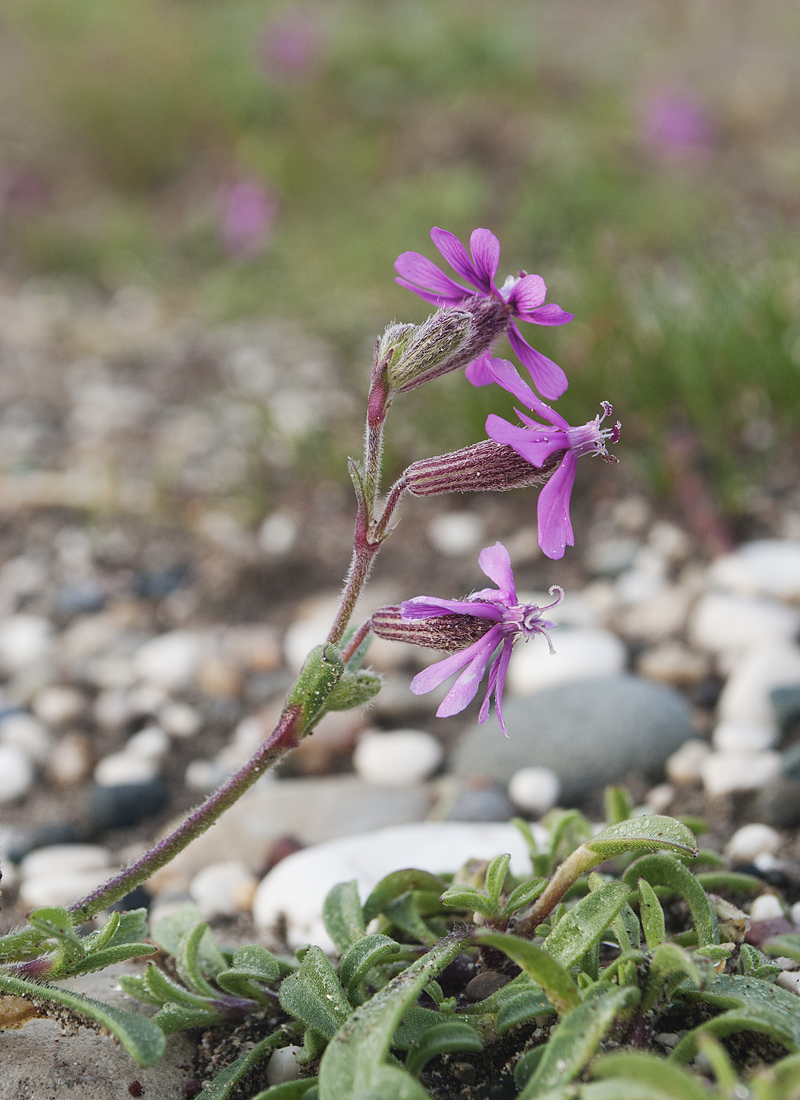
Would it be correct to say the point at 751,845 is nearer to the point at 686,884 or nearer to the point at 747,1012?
the point at 686,884

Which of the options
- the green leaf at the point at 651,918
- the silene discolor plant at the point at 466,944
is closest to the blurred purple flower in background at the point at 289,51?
the silene discolor plant at the point at 466,944

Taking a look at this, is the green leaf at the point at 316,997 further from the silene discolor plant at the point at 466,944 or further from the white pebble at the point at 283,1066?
the white pebble at the point at 283,1066

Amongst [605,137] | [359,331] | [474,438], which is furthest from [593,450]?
[605,137]

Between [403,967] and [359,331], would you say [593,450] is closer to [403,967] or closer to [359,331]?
[403,967]

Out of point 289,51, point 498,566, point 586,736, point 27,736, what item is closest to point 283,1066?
point 498,566

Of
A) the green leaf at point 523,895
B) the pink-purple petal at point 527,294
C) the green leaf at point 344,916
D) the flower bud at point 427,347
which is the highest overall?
the pink-purple petal at point 527,294

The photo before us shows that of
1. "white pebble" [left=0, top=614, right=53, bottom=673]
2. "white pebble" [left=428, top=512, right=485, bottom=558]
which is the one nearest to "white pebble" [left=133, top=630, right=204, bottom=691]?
"white pebble" [left=0, top=614, right=53, bottom=673]

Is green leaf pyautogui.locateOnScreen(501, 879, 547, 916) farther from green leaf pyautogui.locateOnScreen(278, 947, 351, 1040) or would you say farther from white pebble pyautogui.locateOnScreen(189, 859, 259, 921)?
white pebble pyautogui.locateOnScreen(189, 859, 259, 921)
